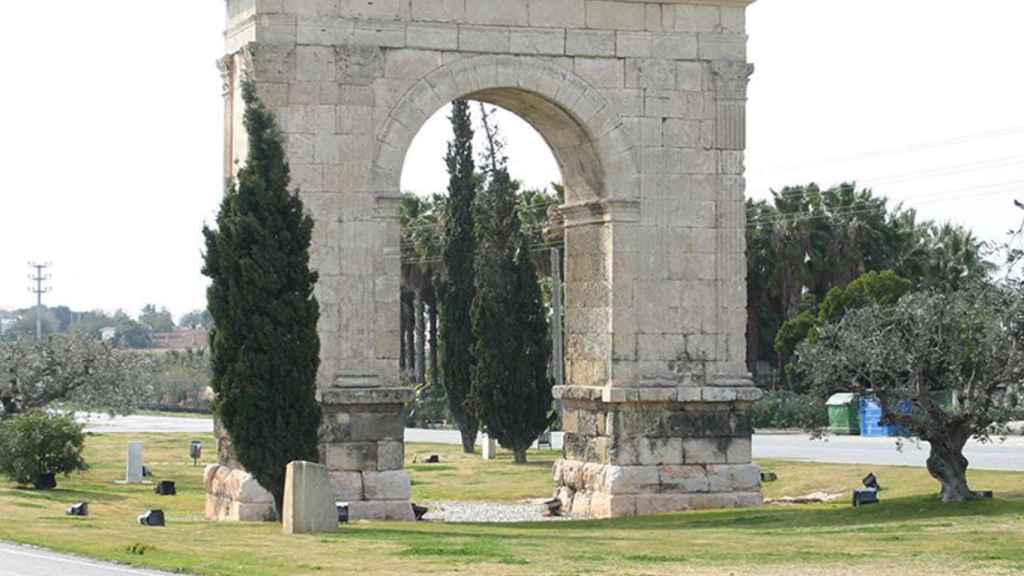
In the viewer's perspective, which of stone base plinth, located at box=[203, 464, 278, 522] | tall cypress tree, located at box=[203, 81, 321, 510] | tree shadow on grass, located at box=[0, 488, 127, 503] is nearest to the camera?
tall cypress tree, located at box=[203, 81, 321, 510]

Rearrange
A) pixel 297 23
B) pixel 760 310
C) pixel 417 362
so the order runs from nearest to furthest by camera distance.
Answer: pixel 297 23, pixel 760 310, pixel 417 362

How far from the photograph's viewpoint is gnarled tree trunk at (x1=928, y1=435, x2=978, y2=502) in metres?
23.8

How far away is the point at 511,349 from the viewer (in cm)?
4162

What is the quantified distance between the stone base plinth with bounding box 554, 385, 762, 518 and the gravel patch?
1.05m

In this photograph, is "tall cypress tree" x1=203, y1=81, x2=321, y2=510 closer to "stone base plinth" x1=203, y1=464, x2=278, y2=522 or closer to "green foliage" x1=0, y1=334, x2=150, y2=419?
"stone base plinth" x1=203, y1=464, x2=278, y2=522

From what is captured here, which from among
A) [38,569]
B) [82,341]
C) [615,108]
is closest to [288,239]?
[615,108]

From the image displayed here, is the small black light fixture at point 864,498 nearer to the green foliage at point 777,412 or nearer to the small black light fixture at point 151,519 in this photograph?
the small black light fixture at point 151,519

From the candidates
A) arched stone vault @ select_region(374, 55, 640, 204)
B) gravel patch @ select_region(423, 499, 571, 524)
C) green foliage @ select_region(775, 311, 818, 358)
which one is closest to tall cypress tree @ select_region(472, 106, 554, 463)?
gravel patch @ select_region(423, 499, 571, 524)

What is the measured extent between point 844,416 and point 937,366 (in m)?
26.5

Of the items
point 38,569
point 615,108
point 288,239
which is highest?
point 615,108

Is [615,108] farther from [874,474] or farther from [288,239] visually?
[874,474]

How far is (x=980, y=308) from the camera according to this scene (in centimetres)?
2325

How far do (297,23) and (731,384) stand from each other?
24.8 feet

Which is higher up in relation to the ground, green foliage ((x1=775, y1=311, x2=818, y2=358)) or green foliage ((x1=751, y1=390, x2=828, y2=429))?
green foliage ((x1=775, y1=311, x2=818, y2=358))
